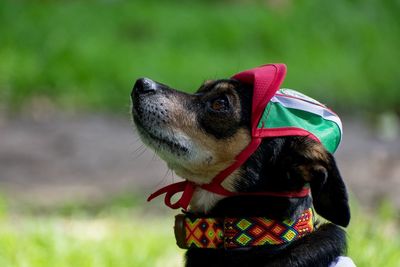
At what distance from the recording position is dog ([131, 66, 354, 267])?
3434 millimetres

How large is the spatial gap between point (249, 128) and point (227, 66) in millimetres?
9046

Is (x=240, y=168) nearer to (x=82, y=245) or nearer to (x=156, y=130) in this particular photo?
(x=156, y=130)

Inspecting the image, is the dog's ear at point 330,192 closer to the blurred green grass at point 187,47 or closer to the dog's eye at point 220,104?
the dog's eye at point 220,104

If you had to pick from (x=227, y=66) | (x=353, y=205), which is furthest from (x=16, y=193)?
(x=227, y=66)

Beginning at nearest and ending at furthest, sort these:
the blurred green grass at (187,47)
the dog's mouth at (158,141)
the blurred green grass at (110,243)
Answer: the dog's mouth at (158,141) < the blurred green grass at (110,243) < the blurred green grass at (187,47)

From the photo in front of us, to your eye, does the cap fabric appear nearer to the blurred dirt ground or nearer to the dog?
the dog

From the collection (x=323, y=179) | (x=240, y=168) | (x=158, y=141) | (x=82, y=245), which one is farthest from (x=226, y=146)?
(x=82, y=245)

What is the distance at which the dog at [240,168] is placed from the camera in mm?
3434

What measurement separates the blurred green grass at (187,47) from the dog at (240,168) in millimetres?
7101

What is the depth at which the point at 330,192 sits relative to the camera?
3.45 meters

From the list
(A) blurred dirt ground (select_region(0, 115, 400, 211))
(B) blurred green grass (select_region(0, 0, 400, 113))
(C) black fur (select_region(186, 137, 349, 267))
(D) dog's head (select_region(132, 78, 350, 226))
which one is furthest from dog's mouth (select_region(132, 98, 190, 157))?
(B) blurred green grass (select_region(0, 0, 400, 113))

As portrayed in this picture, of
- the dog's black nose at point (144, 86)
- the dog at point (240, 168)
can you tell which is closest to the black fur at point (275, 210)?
the dog at point (240, 168)

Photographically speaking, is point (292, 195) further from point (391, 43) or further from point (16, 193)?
point (391, 43)

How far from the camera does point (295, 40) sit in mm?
14312
